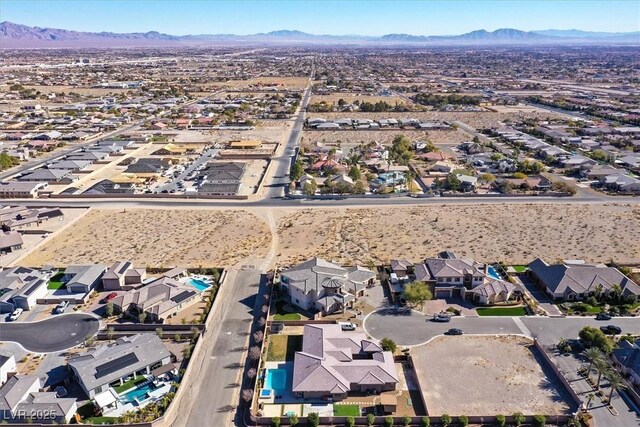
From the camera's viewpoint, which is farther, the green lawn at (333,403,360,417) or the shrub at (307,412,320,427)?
the green lawn at (333,403,360,417)

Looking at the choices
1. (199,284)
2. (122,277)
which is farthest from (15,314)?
(199,284)

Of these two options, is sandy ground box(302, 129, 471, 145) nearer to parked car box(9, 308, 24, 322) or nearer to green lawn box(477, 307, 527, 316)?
green lawn box(477, 307, 527, 316)

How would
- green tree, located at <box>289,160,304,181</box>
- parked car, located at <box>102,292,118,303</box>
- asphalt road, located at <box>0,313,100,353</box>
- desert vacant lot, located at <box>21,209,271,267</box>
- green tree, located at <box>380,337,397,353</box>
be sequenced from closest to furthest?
green tree, located at <box>380,337,397,353</box>
asphalt road, located at <box>0,313,100,353</box>
parked car, located at <box>102,292,118,303</box>
desert vacant lot, located at <box>21,209,271,267</box>
green tree, located at <box>289,160,304,181</box>

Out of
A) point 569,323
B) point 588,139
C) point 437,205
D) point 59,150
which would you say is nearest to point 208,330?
point 569,323

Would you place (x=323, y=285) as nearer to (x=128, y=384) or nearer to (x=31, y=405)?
(x=128, y=384)

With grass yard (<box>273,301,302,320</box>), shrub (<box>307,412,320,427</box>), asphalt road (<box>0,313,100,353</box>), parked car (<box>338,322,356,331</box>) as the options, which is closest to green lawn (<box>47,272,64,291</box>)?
asphalt road (<box>0,313,100,353</box>)

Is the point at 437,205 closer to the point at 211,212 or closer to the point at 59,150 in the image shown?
the point at 211,212

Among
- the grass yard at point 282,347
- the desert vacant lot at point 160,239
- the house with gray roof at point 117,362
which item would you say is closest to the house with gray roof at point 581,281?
the grass yard at point 282,347
